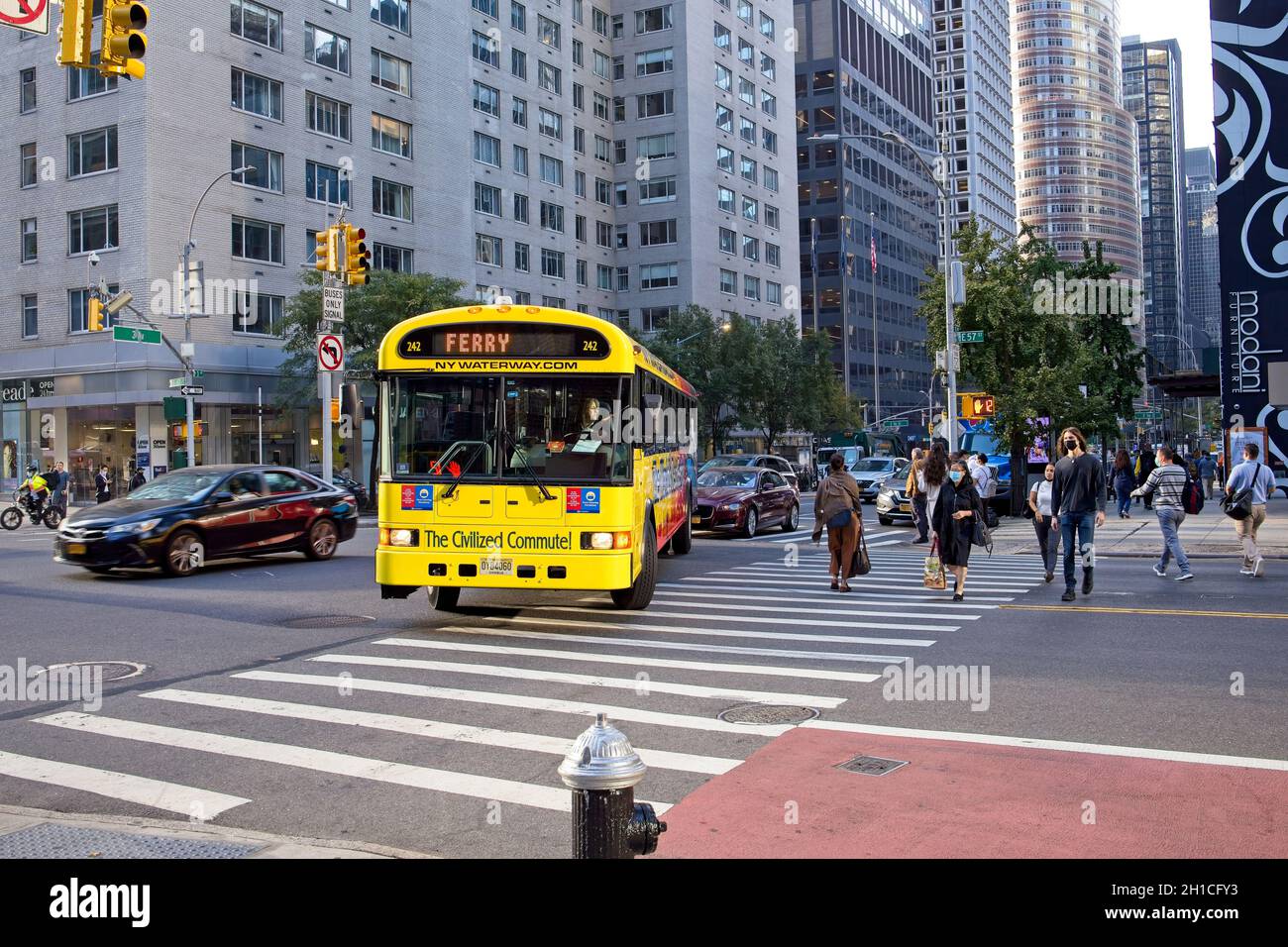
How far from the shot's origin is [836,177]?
108312 millimetres

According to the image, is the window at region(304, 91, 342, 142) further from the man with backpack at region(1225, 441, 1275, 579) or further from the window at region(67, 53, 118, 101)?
the man with backpack at region(1225, 441, 1275, 579)

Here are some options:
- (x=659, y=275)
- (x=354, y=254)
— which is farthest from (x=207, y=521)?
(x=659, y=275)

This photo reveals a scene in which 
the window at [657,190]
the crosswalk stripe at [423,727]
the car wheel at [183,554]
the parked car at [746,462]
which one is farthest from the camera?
the window at [657,190]

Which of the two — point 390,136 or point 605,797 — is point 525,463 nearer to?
point 605,797

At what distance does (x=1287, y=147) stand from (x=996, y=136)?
140573mm

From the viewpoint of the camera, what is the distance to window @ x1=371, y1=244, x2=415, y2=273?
50.6 meters

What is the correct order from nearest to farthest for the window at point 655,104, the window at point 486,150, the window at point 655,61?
the window at point 486,150 < the window at point 655,104 < the window at point 655,61

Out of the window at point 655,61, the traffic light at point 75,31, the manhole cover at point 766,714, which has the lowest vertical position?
the manhole cover at point 766,714

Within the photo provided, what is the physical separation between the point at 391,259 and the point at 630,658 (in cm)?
4468

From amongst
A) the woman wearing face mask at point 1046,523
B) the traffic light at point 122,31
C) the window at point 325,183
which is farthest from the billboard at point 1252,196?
the window at point 325,183

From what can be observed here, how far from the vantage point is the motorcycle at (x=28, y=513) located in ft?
97.6

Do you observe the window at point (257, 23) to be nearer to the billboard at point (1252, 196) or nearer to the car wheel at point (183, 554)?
the car wheel at point (183, 554)

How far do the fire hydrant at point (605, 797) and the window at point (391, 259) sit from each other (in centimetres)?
4789
